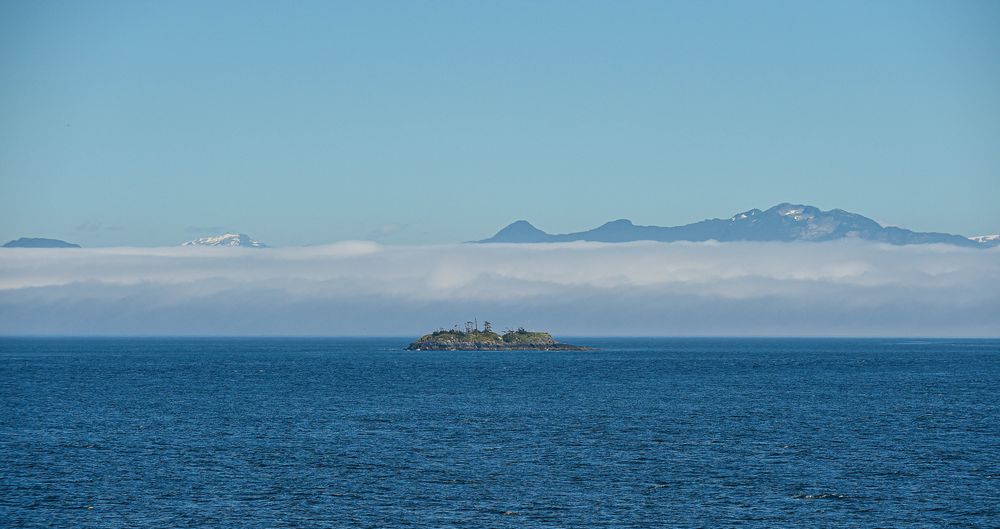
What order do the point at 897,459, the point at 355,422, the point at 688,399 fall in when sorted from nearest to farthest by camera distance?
the point at 897,459, the point at 355,422, the point at 688,399

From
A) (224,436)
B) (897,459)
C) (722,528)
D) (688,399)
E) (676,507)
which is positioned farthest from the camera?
(688,399)

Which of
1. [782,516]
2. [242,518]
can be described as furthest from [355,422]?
[782,516]

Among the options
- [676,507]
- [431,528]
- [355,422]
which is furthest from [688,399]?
[431,528]

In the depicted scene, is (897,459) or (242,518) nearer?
(242,518)

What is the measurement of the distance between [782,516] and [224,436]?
57999 mm

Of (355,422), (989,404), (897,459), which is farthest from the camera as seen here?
(989,404)

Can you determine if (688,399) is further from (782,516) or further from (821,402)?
(782,516)

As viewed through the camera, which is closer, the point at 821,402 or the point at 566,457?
the point at 566,457

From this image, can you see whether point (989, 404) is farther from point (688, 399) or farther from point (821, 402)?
point (688, 399)

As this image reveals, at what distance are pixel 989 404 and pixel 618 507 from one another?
299ft

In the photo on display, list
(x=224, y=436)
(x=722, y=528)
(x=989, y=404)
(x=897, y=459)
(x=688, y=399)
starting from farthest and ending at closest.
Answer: (x=688, y=399)
(x=989, y=404)
(x=224, y=436)
(x=897, y=459)
(x=722, y=528)

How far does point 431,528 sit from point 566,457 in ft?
91.4

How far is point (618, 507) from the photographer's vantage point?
68.1 m

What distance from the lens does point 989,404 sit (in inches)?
5472
